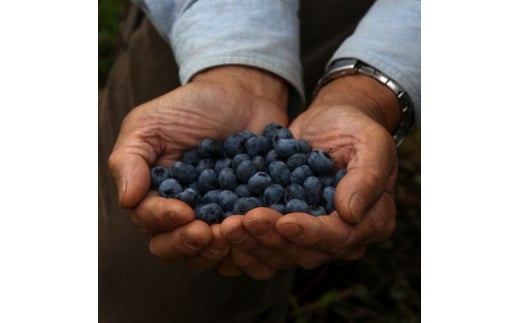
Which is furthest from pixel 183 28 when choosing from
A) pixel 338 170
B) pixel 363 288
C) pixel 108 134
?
pixel 363 288

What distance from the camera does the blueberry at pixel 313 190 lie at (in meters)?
1.27

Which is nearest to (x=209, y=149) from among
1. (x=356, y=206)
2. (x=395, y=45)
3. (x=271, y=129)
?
(x=271, y=129)

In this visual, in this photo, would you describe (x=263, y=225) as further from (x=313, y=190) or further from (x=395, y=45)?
(x=395, y=45)

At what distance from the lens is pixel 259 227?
1152 millimetres

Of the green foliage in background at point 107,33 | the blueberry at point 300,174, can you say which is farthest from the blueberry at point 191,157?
the green foliage in background at point 107,33

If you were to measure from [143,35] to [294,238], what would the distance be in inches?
37.4

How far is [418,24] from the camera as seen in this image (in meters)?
1.54

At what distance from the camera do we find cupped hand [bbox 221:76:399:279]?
1.17 meters

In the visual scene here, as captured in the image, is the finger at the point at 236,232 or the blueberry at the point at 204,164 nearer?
the finger at the point at 236,232

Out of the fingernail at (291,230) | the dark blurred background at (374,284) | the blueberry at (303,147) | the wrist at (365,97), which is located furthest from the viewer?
the dark blurred background at (374,284)

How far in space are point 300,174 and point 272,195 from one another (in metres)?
0.07

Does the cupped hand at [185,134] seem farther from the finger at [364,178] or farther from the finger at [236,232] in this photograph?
the finger at [364,178]

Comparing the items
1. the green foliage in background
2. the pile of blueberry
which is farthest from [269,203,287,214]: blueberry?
the green foliage in background

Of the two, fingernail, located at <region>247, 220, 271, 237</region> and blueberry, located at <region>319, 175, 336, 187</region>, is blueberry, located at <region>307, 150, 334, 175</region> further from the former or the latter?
fingernail, located at <region>247, 220, 271, 237</region>
